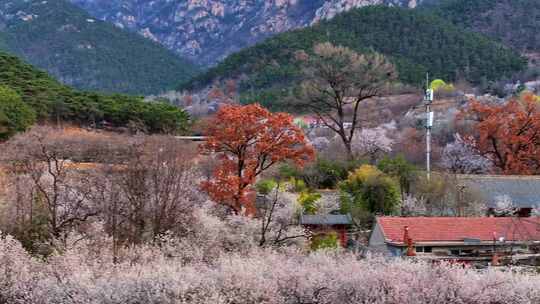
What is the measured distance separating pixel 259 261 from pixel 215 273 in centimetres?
125

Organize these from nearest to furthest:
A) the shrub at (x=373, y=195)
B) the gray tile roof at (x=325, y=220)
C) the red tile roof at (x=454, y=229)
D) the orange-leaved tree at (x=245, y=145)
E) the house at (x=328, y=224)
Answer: the red tile roof at (x=454, y=229) < the orange-leaved tree at (x=245, y=145) < the house at (x=328, y=224) < the gray tile roof at (x=325, y=220) < the shrub at (x=373, y=195)

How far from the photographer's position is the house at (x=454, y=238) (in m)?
20.8

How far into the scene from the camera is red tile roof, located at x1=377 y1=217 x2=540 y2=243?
2119 centimetres

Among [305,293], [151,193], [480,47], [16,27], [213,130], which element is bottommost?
[305,293]

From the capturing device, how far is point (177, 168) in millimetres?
21906

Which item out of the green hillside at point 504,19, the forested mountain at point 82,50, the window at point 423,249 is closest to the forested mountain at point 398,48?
the green hillside at point 504,19

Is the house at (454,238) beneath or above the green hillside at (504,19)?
beneath

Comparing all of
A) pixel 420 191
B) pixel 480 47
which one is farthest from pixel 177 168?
pixel 480 47

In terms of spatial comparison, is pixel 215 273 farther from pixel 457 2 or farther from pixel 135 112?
pixel 457 2

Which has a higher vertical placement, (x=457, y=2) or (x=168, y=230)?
(x=457, y=2)

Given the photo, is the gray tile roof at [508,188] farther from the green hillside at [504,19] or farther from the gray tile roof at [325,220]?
the green hillside at [504,19]

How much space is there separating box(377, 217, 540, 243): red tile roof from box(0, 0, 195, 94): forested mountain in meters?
90.0

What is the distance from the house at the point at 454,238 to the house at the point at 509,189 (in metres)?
6.35

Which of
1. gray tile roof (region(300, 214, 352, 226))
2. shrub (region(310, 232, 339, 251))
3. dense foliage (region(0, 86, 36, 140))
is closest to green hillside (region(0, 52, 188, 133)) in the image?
dense foliage (region(0, 86, 36, 140))
